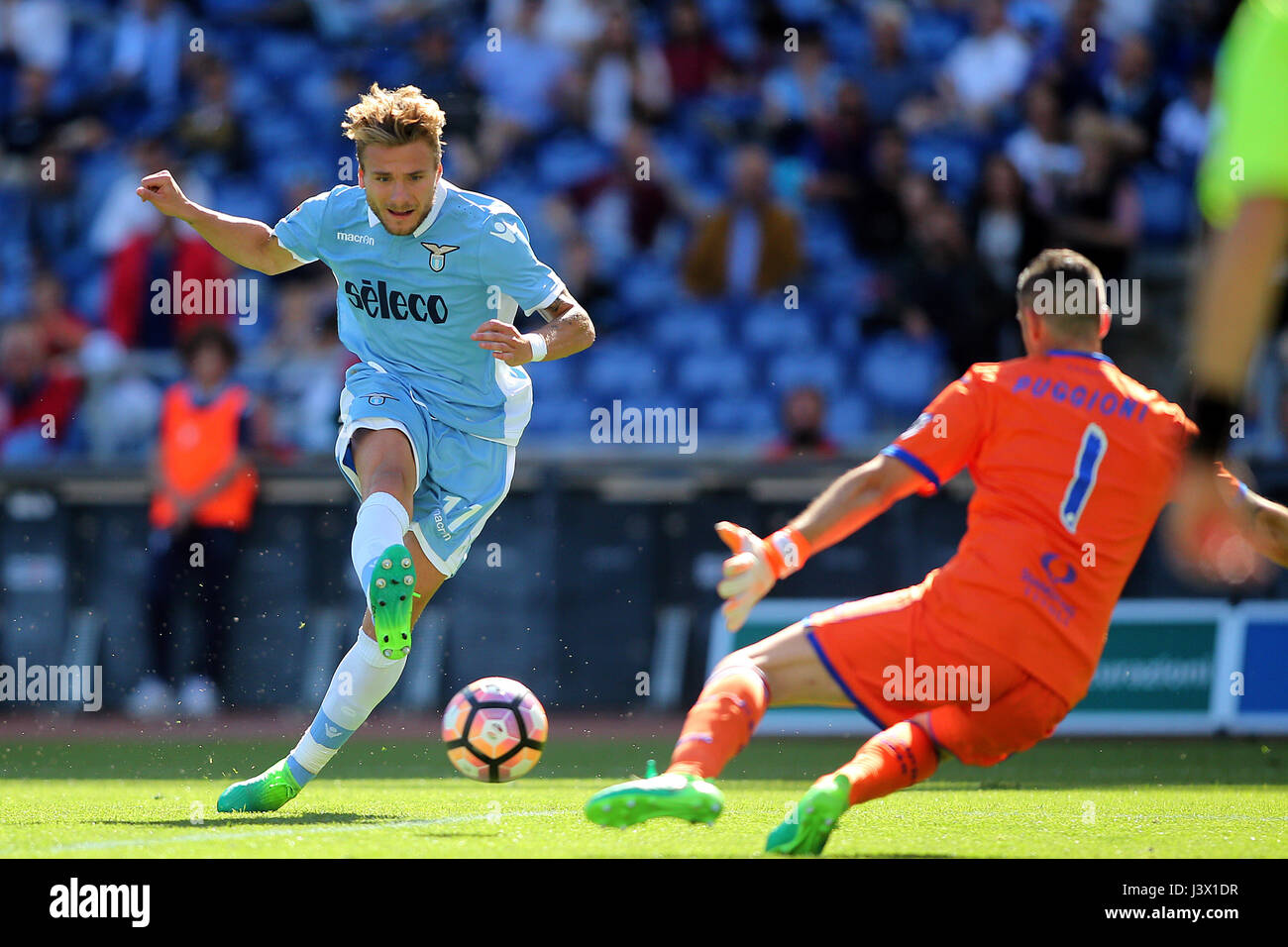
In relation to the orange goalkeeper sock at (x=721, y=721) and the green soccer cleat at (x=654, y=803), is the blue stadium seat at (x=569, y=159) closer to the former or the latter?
the orange goalkeeper sock at (x=721, y=721)

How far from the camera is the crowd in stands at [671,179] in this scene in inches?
508

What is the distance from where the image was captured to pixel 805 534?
185 inches

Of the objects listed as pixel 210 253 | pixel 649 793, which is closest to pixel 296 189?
pixel 210 253

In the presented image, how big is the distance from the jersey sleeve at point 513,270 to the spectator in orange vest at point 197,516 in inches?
218

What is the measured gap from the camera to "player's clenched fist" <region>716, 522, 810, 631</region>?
4.43 m

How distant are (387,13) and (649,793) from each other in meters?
13.3

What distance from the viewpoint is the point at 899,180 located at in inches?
530

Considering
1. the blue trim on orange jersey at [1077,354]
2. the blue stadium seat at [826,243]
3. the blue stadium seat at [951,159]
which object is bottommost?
the blue trim on orange jersey at [1077,354]

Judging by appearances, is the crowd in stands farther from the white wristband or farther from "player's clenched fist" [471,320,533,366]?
"player's clenched fist" [471,320,533,366]

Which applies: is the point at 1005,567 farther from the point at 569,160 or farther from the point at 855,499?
the point at 569,160

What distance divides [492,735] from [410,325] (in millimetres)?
1586

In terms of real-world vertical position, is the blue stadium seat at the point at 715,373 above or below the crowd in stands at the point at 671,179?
below

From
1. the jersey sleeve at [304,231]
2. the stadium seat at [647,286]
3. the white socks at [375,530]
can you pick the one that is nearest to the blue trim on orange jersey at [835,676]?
the white socks at [375,530]

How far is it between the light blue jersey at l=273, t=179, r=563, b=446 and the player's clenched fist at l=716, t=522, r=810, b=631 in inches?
85.1
